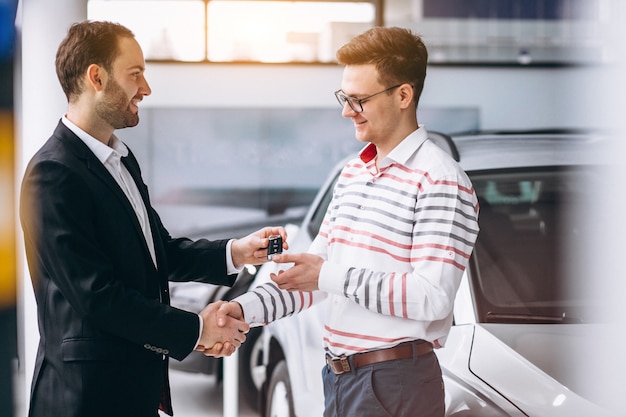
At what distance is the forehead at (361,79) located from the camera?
2102 mm

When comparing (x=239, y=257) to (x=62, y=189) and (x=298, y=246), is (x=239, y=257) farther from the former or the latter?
(x=298, y=246)

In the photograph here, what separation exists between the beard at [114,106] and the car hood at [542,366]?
1257 mm

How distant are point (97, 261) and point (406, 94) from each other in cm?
91

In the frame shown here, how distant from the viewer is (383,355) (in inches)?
80.0

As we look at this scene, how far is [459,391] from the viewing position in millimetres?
2291

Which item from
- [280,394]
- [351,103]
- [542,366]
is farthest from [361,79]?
[280,394]

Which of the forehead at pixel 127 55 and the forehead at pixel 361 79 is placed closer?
the forehead at pixel 361 79

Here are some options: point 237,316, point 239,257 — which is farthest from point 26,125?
point 237,316

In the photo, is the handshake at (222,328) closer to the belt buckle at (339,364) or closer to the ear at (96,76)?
the belt buckle at (339,364)

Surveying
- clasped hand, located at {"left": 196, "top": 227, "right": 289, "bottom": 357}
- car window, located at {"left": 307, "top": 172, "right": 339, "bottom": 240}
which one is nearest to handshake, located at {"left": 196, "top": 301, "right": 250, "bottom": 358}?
clasped hand, located at {"left": 196, "top": 227, "right": 289, "bottom": 357}

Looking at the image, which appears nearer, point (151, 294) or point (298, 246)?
point (151, 294)

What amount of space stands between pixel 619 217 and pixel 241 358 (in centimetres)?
269

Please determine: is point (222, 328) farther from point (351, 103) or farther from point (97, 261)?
point (351, 103)

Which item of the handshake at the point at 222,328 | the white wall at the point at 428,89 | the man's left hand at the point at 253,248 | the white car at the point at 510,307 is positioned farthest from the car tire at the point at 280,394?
the white wall at the point at 428,89
